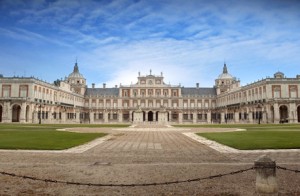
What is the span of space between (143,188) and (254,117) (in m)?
61.7

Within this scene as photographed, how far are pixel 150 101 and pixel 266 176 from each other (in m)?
89.0

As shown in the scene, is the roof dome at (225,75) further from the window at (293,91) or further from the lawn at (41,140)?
the lawn at (41,140)

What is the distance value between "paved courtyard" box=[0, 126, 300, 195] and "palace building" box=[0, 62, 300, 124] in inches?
1642

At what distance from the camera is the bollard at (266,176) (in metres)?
5.97

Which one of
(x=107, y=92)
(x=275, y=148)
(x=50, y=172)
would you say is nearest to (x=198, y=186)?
(x=50, y=172)

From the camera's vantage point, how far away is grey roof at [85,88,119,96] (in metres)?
99.5

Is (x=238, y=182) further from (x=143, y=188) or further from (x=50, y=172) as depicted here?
(x=50, y=172)

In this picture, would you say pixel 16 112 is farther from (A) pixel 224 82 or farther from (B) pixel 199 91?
(A) pixel 224 82

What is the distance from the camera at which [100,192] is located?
20.3 ft

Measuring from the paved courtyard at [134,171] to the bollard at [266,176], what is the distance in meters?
0.23

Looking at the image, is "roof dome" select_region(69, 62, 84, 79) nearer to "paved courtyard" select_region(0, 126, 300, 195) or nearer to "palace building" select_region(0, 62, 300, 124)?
"palace building" select_region(0, 62, 300, 124)

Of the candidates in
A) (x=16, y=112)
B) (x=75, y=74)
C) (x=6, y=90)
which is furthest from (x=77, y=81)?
(x=16, y=112)

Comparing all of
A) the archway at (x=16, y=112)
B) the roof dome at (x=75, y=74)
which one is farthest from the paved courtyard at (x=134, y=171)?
the roof dome at (x=75, y=74)

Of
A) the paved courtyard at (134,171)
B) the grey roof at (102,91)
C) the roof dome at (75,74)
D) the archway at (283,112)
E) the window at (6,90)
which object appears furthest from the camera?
the grey roof at (102,91)
